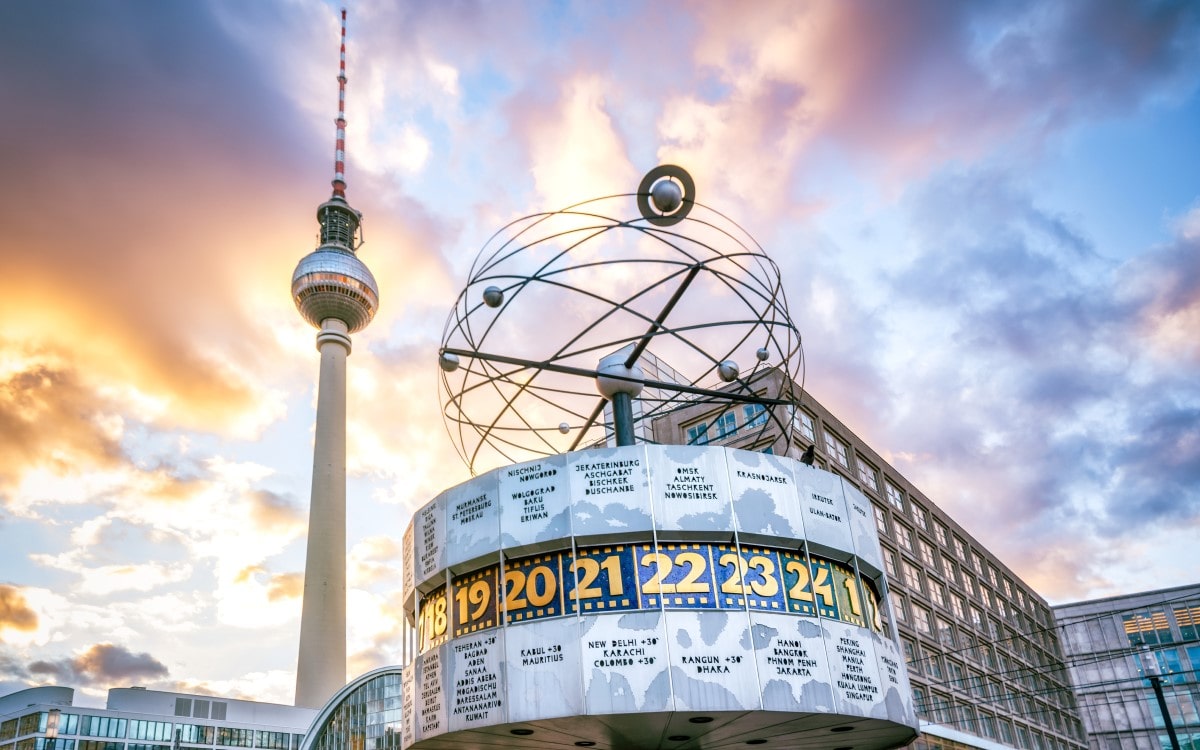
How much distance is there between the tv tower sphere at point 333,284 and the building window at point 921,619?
314 ft

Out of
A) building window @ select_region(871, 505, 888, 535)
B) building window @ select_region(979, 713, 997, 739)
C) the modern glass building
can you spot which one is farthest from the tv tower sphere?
building window @ select_region(979, 713, 997, 739)

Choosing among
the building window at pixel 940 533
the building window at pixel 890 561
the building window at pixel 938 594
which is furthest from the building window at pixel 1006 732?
the building window at pixel 890 561

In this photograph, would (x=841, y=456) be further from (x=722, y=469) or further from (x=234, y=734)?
(x=234, y=734)

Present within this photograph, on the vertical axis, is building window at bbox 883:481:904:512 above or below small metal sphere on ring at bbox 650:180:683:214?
above

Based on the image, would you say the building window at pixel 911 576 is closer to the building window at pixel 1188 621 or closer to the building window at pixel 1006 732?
the building window at pixel 1006 732

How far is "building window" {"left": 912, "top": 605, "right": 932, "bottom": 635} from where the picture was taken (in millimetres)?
66438

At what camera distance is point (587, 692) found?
20.9 metres

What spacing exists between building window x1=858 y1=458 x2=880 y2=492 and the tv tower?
75.1 m

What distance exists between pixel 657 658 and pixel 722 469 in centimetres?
527

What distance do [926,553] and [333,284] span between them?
3647 inches

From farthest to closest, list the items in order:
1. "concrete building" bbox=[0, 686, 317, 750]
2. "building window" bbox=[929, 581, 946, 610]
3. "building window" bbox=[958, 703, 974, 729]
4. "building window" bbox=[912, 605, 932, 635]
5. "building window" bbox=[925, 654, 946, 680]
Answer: "concrete building" bbox=[0, 686, 317, 750], "building window" bbox=[929, 581, 946, 610], "building window" bbox=[958, 703, 974, 729], "building window" bbox=[912, 605, 932, 635], "building window" bbox=[925, 654, 946, 680]

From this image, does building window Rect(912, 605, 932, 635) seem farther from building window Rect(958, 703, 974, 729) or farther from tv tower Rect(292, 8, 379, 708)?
tv tower Rect(292, 8, 379, 708)

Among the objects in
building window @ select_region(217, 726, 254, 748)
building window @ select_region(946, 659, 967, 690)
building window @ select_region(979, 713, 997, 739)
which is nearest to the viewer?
building window @ select_region(946, 659, 967, 690)

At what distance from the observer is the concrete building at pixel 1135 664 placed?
87.8 m
